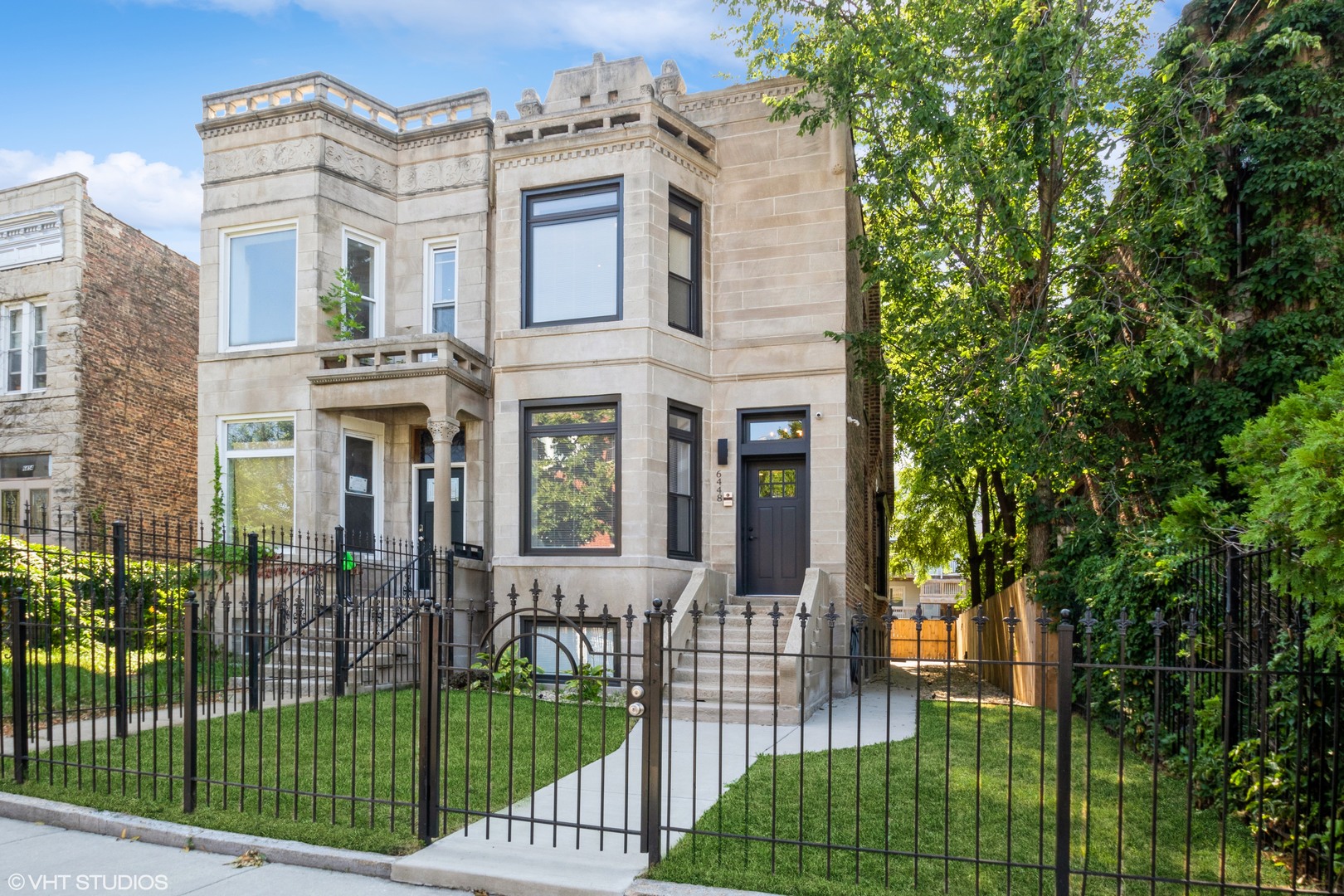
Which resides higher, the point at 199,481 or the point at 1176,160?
the point at 1176,160

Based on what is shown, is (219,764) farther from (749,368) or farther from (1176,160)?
(1176,160)

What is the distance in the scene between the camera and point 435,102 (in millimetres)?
16953

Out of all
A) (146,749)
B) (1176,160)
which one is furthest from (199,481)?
(1176,160)

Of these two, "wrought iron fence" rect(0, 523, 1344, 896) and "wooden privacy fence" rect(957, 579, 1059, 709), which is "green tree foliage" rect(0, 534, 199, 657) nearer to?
"wrought iron fence" rect(0, 523, 1344, 896)

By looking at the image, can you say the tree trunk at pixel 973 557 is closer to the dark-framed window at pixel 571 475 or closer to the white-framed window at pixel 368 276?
the dark-framed window at pixel 571 475

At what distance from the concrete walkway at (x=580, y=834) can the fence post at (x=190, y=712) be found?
1972mm

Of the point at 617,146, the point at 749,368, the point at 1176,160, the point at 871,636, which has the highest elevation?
the point at 617,146

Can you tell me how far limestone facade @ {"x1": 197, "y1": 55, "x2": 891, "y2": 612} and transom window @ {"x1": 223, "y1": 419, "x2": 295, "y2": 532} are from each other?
9cm

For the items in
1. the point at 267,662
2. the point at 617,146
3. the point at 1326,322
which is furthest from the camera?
the point at 617,146

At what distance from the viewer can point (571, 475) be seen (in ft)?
48.1

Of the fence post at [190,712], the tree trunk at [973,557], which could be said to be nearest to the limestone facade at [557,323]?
the fence post at [190,712]

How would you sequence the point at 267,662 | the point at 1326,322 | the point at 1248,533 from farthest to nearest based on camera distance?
the point at 267,662, the point at 1326,322, the point at 1248,533

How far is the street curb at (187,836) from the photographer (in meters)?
6.17

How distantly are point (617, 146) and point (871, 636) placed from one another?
10056 millimetres
